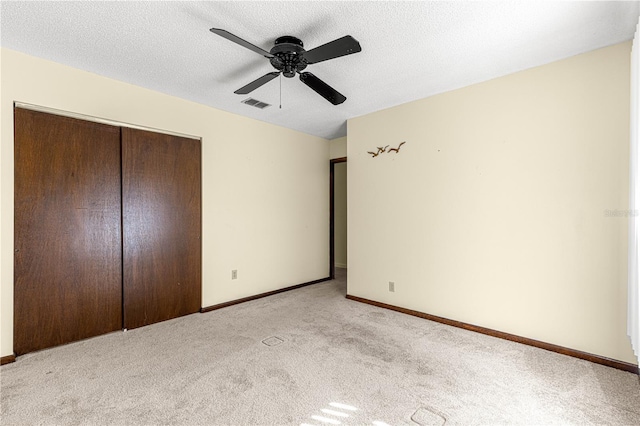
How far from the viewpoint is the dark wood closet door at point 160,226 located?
3119 mm

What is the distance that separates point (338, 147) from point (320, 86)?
9.37ft

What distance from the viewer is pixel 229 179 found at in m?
3.99

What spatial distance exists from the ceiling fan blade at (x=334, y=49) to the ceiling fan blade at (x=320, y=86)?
0.61ft

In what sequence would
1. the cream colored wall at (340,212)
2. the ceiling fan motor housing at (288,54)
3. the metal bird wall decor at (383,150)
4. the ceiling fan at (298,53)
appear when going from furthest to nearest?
the cream colored wall at (340,212)
the metal bird wall decor at (383,150)
the ceiling fan motor housing at (288,54)
the ceiling fan at (298,53)

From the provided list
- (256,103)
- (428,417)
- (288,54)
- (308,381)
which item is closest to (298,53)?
(288,54)

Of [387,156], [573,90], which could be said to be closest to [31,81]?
[387,156]

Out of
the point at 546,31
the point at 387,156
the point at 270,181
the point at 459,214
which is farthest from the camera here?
the point at 270,181

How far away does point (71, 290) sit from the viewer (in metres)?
2.77

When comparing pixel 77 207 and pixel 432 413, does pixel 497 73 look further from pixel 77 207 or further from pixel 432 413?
pixel 77 207

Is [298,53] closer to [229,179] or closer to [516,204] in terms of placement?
[229,179]

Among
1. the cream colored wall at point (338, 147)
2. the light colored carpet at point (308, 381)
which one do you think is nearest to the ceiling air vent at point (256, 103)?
the cream colored wall at point (338, 147)

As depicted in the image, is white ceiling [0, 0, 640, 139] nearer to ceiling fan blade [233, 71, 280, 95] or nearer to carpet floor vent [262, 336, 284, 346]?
ceiling fan blade [233, 71, 280, 95]

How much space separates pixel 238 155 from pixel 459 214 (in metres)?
2.79

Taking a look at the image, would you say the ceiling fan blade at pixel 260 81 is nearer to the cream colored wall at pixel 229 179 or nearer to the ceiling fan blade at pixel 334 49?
the ceiling fan blade at pixel 334 49
